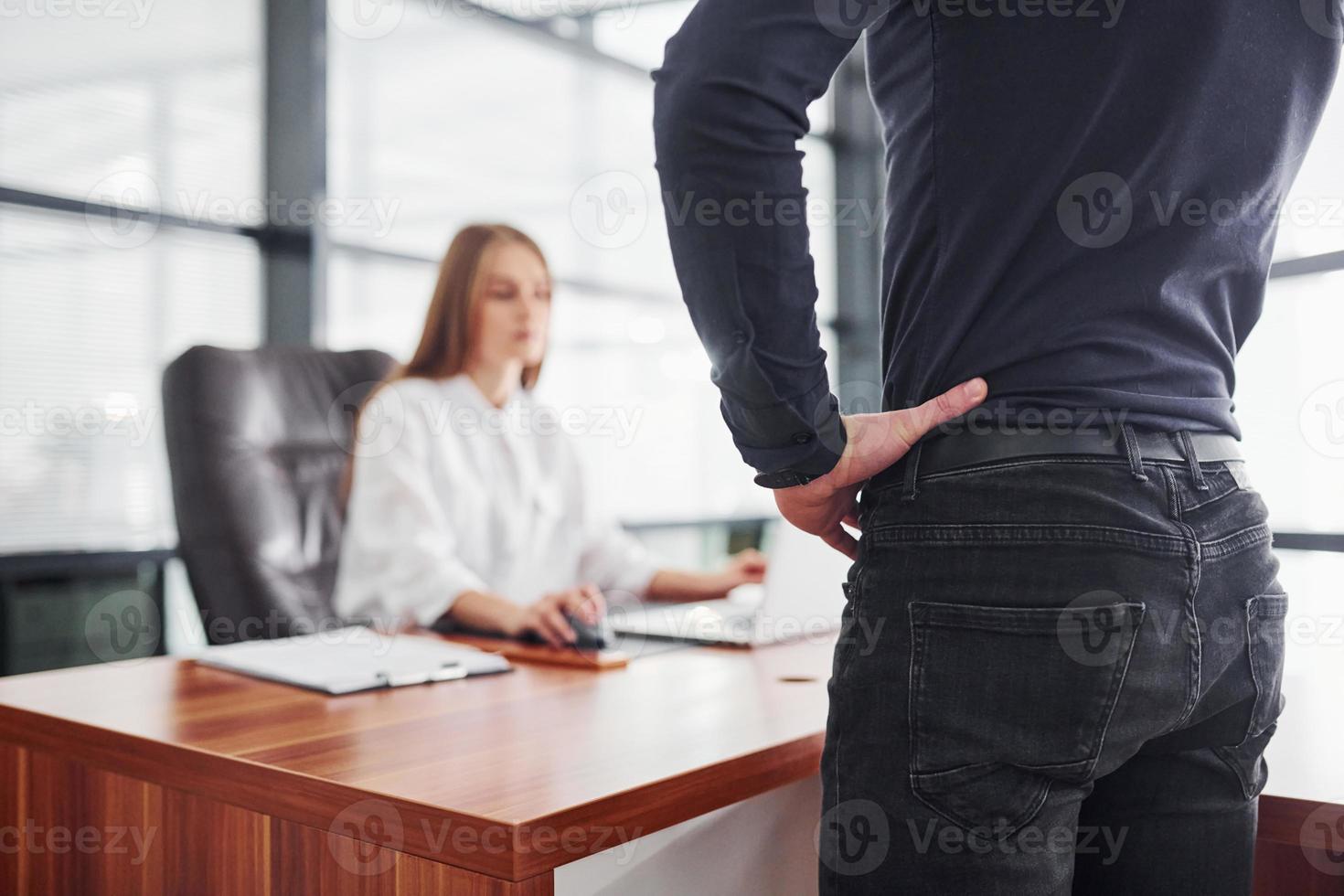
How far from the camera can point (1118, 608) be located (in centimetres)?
61

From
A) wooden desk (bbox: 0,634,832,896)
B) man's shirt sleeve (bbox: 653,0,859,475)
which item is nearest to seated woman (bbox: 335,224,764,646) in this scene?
wooden desk (bbox: 0,634,832,896)

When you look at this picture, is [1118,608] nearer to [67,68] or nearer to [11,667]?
[11,667]

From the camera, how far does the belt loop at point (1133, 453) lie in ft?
2.12

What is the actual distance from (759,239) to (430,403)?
1.62 meters

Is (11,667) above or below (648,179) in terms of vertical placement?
below

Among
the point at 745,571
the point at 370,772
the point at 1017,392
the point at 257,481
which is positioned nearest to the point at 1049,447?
the point at 1017,392

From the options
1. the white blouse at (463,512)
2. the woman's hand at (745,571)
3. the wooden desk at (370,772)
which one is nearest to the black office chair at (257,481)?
the white blouse at (463,512)

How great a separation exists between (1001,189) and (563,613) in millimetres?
890

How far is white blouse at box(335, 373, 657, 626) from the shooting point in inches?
75.3

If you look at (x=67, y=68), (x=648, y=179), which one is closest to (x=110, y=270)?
(x=67, y=68)

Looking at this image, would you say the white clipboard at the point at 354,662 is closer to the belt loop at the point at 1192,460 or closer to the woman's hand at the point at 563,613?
the woman's hand at the point at 563,613

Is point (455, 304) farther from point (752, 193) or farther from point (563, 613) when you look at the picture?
point (752, 193)

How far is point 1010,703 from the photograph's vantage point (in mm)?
622

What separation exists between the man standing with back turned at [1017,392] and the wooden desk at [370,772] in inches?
7.5
